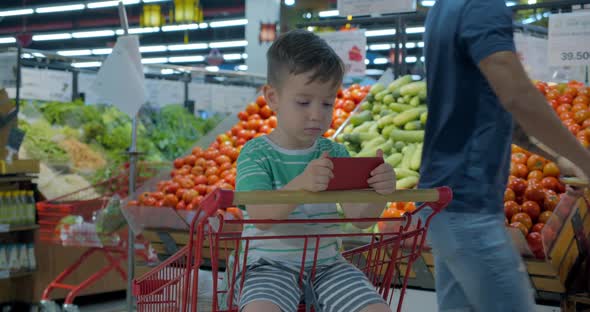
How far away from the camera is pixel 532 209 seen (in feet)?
10.6

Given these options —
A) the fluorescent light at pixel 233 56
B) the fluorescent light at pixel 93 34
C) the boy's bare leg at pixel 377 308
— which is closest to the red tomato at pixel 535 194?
the boy's bare leg at pixel 377 308

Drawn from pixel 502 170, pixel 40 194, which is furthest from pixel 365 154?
pixel 40 194

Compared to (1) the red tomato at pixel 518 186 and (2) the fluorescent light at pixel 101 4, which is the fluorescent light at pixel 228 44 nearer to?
(2) the fluorescent light at pixel 101 4

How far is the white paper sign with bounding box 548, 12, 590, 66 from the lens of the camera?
389 centimetres

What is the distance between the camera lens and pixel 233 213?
12.7 ft

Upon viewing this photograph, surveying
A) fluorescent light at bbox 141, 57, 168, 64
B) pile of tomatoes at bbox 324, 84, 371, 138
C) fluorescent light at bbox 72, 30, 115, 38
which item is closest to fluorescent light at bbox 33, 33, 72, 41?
fluorescent light at bbox 72, 30, 115, 38

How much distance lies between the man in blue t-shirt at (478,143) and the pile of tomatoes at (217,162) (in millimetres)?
2025

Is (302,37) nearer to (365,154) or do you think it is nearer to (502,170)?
(502,170)

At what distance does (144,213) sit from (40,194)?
7.58 ft

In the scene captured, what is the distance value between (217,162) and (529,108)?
10.6 feet

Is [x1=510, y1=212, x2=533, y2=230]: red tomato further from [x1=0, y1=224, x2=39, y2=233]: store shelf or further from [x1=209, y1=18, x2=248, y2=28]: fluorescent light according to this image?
[x1=209, y1=18, x2=248, y2=28]: fluorescent light

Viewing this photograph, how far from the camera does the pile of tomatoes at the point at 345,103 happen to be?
15.7 feet

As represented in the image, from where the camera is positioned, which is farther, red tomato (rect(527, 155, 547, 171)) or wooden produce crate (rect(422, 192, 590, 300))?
red tomato (rect(527, 155, 547, 171))

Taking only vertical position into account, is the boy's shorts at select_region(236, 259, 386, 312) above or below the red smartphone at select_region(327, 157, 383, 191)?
below
